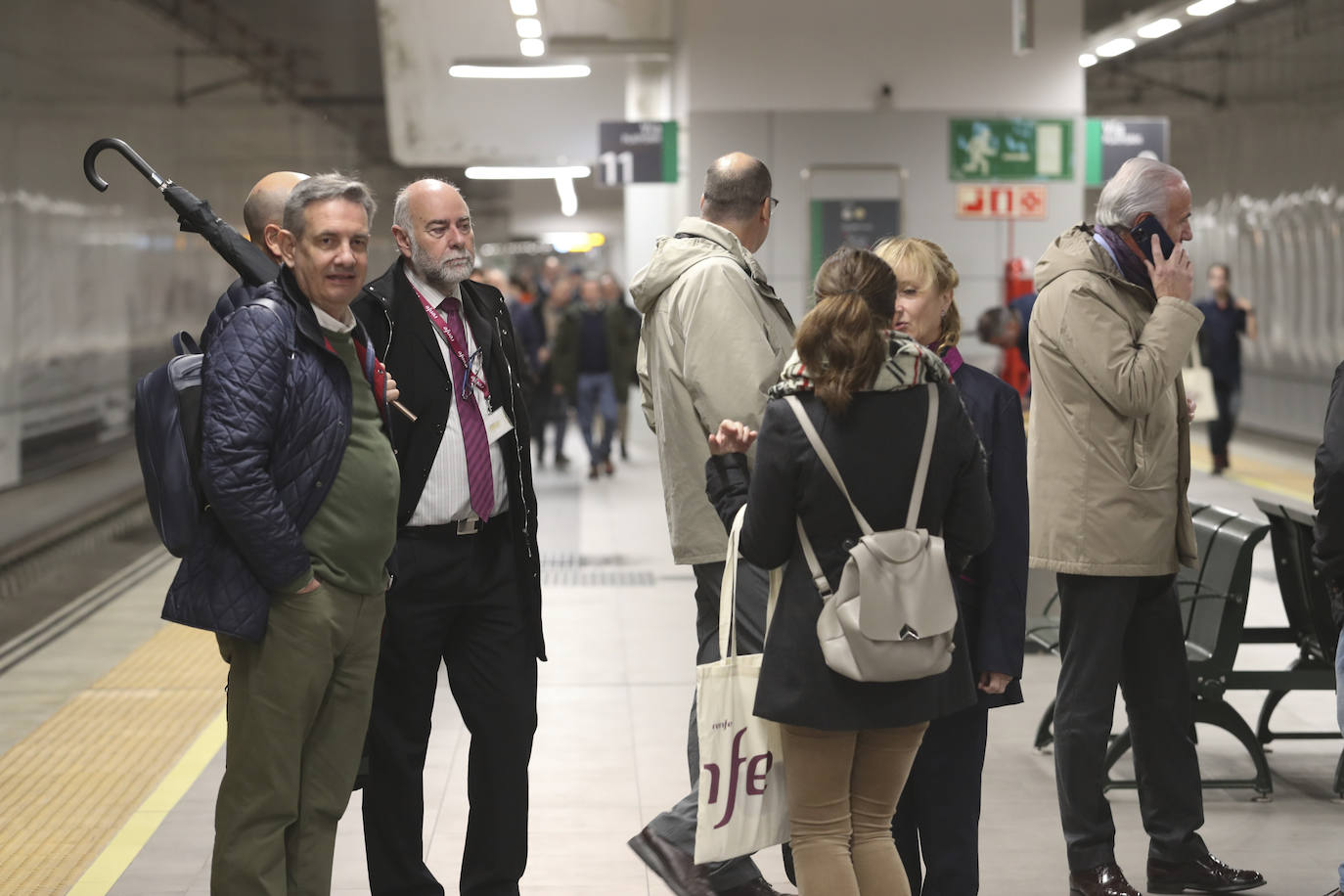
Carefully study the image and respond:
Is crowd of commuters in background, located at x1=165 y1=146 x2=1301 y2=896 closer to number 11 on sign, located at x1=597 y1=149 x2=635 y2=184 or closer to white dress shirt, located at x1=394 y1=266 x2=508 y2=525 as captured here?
white dress shirt, located at x1=394 y1=266 x2=508 y2=525

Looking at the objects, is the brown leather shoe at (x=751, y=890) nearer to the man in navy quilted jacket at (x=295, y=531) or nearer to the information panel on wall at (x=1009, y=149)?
the man in navy quilted jacket at (x=295, y=531)

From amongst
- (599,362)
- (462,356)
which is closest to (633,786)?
(462,356)

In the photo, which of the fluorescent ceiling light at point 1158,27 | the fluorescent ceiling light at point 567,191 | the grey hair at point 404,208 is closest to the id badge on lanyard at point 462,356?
the grey hair at point 404,208

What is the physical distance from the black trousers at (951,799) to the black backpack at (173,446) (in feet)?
5.32

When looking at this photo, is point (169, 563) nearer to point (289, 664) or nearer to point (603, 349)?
point (603, 349)

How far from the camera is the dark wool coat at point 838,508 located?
2.81m

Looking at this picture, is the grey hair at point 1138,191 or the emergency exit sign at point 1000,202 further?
the emergency exit sign at point 1000,202

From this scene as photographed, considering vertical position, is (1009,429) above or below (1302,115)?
below

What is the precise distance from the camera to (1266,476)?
14.4 meters

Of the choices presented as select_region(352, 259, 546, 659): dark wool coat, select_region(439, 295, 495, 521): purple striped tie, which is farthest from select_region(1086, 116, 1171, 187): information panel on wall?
select_region(439, 295, 495, 521): purple striped tie

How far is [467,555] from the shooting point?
11.5ft

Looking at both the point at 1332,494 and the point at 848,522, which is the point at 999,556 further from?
the point at 1332,494

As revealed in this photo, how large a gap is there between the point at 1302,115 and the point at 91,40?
14.0 metres

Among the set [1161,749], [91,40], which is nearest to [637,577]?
[1161,749]
